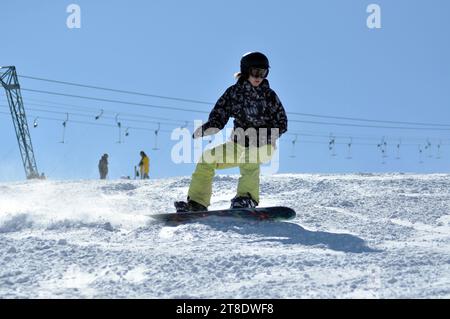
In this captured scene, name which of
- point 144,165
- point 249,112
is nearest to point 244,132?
point 249,112

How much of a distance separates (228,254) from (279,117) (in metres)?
2.69

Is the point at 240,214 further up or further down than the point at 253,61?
further down

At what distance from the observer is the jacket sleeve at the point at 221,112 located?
5.96 metres

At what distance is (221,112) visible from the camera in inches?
237

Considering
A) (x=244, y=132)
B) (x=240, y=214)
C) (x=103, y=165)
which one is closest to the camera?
(x=240, y=214)

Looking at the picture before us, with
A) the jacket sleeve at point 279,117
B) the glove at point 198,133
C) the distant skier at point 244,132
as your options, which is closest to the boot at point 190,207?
the distant skier at point 244,132

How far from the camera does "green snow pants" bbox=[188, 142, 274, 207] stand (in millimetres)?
5828

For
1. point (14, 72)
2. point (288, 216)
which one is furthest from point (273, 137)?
point (14, 72)

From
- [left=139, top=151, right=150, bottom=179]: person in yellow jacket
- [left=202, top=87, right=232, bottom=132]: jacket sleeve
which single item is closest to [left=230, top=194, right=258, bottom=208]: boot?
[left=202, top=87, right=232, bottom=132]: jacket sleeve

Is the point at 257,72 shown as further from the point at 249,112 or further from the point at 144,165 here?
the point at 144,165

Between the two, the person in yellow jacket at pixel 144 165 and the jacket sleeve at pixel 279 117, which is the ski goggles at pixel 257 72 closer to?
the jacket sleeve at pixel 279 117
